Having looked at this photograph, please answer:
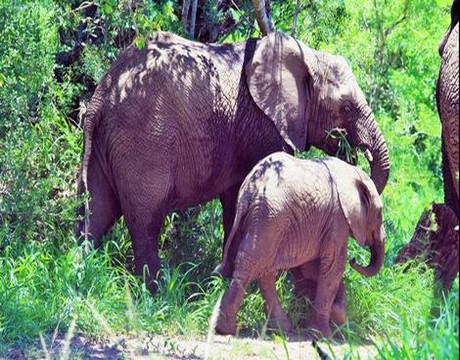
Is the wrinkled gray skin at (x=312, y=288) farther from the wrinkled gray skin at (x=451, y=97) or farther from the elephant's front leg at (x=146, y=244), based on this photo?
the wrinkled gray skin at (x=451, y=97)

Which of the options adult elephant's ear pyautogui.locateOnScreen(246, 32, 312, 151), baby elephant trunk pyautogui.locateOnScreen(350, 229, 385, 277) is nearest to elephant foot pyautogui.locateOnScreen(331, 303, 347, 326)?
baby elephant trunk pyautogui.locateOnScreen(350, 229, 385, 277)

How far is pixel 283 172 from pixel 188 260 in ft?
5.16

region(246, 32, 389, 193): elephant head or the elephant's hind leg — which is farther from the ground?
region(246, 32, 389, 193): elephant head

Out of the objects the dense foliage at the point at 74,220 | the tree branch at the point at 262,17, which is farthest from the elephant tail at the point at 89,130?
the tree branch at the point at 262,17

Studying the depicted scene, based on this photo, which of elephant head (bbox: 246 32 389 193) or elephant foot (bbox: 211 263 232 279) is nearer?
elephant foot (bbox: 211 263 232 279)

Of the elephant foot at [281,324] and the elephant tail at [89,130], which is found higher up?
the elephant tail at [89,130]

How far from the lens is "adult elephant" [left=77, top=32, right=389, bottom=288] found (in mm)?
7465

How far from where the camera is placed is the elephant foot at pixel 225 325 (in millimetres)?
6867

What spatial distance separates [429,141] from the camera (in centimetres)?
1440

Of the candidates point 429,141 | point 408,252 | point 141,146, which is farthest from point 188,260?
point 429,141

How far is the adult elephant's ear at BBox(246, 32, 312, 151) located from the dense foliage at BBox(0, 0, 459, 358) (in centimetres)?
75

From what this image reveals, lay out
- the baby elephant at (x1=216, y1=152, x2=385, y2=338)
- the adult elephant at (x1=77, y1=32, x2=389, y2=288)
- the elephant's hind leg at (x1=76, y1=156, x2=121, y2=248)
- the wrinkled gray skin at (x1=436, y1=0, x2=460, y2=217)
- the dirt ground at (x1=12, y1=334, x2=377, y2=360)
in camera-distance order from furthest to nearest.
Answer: the elephant's hind leg at (x1=76, y1=156, x2=121, y2=248) < the adult elephant at (x1=77, y1=32, x2=389, y2=288) < the baby elephant at (x1=216, y1=152, x2=385, y2=338) < the dirt ground at (x1=12, y1=334, x2=377, y2=360) < the wrinkled gray skin at (x1=436, y1=0, x2=460, y2=217)

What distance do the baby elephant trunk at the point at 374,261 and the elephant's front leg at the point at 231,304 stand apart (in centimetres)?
78

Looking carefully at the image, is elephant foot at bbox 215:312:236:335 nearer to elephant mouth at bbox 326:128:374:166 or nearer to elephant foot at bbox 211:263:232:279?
elephant foot at bbox 211:263:232:279
